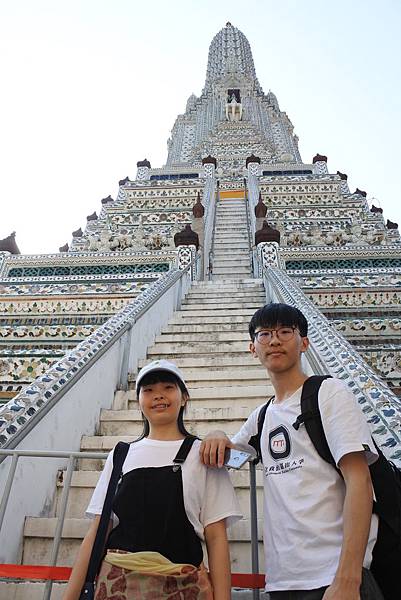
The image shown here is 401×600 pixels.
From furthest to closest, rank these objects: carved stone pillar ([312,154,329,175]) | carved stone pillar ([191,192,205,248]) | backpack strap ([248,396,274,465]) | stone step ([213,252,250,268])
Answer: carved stone pillar ([312,154,329,175]) → carved stone pillar ([191,192,205,248]) → stone step ([213,252,250,268]) → backpack strap ([248,396,274,465])

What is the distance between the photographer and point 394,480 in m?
1.40

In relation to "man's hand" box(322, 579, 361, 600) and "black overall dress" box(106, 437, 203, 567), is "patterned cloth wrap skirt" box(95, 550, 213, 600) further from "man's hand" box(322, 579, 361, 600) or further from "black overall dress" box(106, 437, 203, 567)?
"man's hand" box(322, 579, 361, 600)

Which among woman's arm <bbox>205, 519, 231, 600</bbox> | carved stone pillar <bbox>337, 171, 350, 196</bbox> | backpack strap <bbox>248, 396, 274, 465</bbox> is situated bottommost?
woman's arm <bbox>205, 519, 231, 600</bbox>

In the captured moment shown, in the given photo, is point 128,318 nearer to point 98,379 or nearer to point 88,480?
point 98,379

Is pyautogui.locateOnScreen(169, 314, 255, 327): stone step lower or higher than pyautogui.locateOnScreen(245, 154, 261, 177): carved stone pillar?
lower

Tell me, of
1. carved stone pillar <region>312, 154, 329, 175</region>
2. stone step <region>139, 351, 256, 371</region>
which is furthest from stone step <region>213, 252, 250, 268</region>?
carved stone pillar <region>312, 154, 329, 175</region>

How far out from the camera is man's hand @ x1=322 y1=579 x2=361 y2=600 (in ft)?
3.95

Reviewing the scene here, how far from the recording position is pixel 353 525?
4.14ft

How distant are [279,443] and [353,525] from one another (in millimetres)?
325

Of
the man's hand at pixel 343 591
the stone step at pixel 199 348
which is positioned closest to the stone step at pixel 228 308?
the stone step at pixel 199 348

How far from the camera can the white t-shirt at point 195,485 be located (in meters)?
1.52

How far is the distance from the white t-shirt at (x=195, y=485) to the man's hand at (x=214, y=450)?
34 millimetres

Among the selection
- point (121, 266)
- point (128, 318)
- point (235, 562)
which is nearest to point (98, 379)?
point (128, 318)

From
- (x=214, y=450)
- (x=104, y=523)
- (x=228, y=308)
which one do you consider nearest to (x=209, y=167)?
(x=228, y=308)
